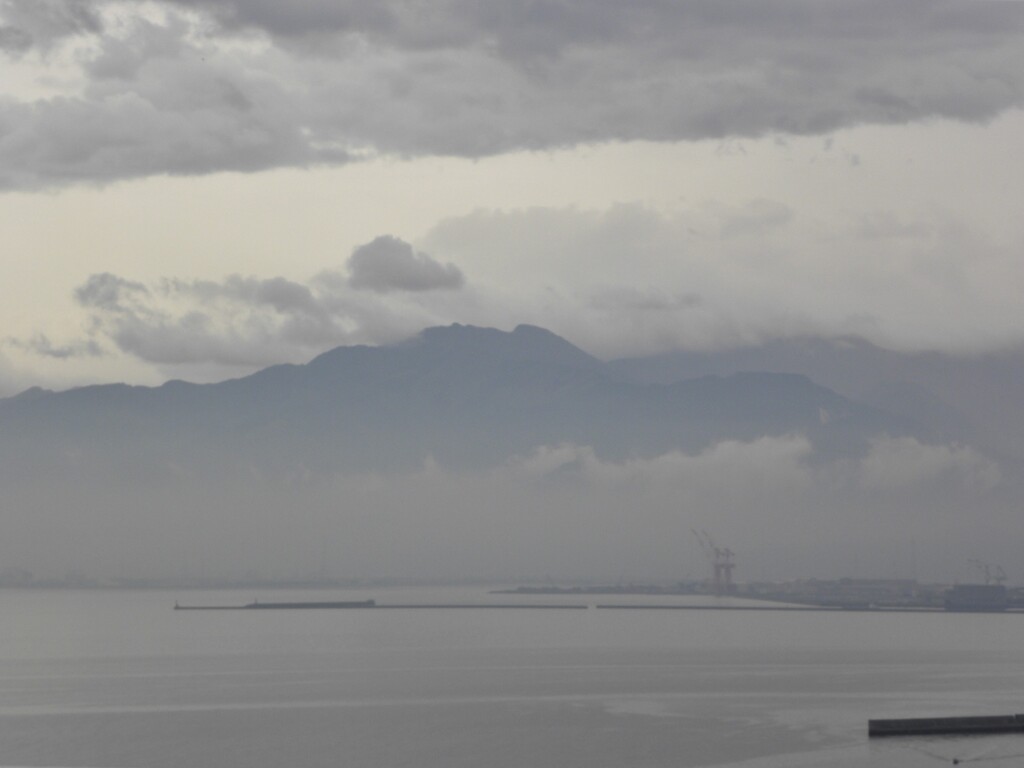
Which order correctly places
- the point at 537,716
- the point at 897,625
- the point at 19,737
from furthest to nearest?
the point at 897,625, the point at 537,716, the point at 19,737

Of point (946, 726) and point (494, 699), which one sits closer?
point (946, 726)

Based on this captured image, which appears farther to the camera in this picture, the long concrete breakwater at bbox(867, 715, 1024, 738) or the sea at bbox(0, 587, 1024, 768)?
the long concrete breakwater at bbox(867, 715, 1024, 738)

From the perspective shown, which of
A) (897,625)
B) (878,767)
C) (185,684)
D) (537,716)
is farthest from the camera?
(897,625)

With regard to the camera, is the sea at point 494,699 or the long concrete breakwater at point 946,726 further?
the long concrete breakwater at point 946,726

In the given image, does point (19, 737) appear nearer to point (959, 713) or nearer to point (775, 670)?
point (959, 713)

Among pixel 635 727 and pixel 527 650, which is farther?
pixel 527 650

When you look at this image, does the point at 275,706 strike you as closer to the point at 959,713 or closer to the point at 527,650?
the point at 959,713

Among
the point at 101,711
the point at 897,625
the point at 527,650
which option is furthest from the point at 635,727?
the point at 897,625
